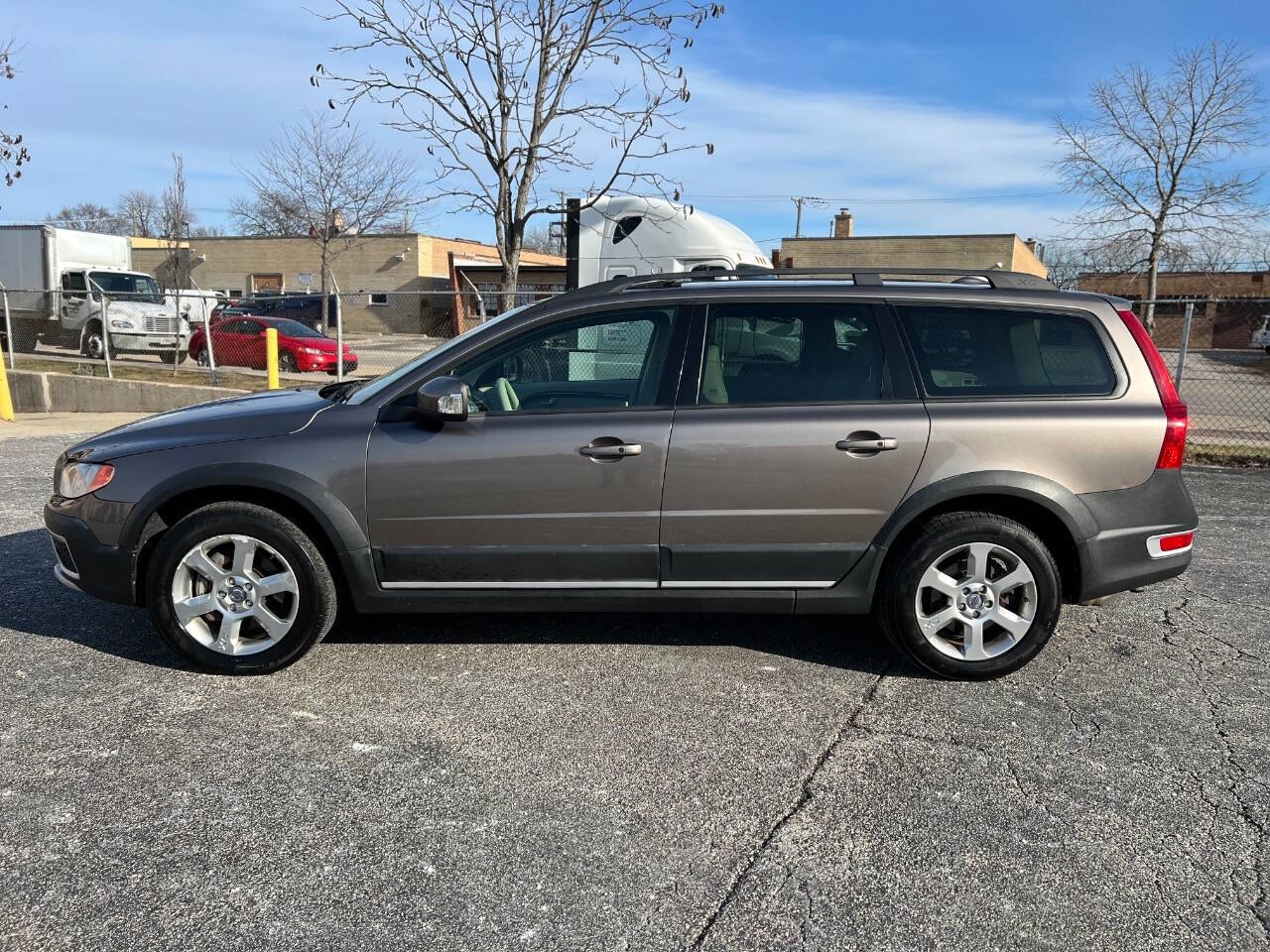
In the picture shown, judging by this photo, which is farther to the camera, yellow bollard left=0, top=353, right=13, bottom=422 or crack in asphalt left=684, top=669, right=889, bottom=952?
yellow bollard left=0, top=353, right=13, bottom=422

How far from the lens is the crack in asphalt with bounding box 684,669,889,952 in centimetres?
237

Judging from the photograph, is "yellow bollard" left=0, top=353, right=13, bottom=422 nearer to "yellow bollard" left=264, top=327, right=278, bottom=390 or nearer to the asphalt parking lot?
"yellow bollard" left=264, top=327, right=278, bottom=390

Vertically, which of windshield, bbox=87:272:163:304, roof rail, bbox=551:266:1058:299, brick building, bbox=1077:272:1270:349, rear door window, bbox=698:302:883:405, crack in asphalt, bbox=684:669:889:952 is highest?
brick building, bbox=1077:272:1270:349

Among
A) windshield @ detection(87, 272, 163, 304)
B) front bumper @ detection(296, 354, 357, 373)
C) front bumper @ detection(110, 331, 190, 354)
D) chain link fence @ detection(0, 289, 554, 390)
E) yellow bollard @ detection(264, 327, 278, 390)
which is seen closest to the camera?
yellow bollard @ detection(264, 327, 278, 390)

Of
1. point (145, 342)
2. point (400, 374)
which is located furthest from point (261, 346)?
point (400, 374)

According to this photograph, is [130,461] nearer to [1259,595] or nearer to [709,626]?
[709,626]

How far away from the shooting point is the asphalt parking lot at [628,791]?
2402 mm

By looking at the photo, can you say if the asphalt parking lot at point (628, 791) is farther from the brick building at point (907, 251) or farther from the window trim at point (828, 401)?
the brick building at point (907, 251)

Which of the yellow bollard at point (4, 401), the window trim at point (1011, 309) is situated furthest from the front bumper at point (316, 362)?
the window trim at point (1011, 309)

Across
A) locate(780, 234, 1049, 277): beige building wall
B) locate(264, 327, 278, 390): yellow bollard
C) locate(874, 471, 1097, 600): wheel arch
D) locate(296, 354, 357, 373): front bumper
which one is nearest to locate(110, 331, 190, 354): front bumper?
locate(296, 354, 357, 373): front bumper

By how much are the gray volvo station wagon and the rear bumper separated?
0.01 meters

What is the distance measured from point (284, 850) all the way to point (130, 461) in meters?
2.00

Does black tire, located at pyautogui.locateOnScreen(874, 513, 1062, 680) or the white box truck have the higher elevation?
the white box truck

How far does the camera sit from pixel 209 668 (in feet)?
12.7
